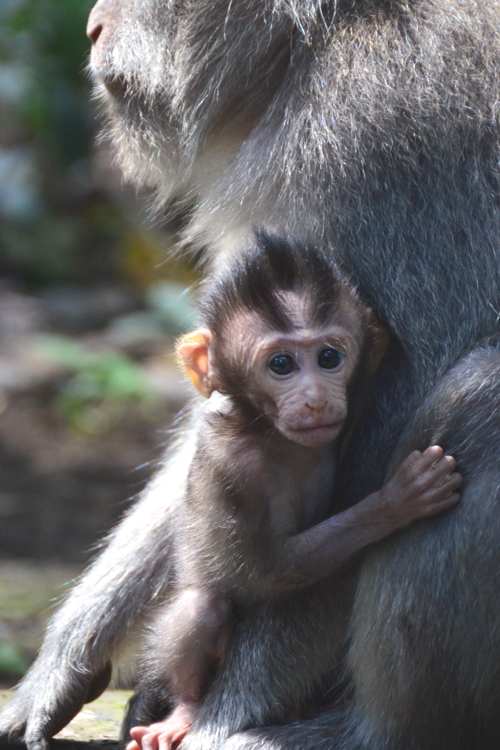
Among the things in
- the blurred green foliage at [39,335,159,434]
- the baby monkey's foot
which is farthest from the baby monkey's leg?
the blurred green foliage at [39,335,159,434]

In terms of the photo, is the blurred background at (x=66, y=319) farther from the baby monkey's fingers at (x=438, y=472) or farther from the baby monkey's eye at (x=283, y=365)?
the baby monkey's fingers at (x=438, y=472)

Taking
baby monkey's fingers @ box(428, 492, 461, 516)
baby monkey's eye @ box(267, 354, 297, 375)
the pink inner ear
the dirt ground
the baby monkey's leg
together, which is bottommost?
the dirt ground

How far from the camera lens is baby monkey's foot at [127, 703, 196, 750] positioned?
372 cm

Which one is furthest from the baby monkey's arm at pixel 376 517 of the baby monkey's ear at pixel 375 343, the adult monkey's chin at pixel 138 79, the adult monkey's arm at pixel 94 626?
the adult monkey's chin at pixel 138 79

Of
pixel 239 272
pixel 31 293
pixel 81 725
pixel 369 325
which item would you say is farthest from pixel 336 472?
pixel 31 293

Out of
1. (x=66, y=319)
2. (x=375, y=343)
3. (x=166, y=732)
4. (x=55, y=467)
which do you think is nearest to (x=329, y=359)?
(x=375, y=343)

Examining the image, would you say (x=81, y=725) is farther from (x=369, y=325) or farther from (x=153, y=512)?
(x=369, y=325)

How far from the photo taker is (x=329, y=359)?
11.0 feet

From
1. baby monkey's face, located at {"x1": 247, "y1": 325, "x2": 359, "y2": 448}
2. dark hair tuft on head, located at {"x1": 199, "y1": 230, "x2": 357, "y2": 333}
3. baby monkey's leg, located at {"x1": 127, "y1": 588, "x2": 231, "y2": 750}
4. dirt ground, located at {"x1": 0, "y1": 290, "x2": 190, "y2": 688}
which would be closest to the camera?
baby monkey's face, located at {"x1": 247, "y1": 325, "x2": 359, "y2": 448}

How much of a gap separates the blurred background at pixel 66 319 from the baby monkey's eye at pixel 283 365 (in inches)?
156

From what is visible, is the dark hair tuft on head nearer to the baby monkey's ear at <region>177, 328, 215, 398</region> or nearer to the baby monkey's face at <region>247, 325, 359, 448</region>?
the baby monkey's face at <region>247, 325, 359, 448</region>

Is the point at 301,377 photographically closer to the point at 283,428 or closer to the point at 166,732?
the point at 283,428

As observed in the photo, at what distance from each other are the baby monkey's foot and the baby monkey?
0.53 m

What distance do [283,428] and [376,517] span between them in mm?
382
